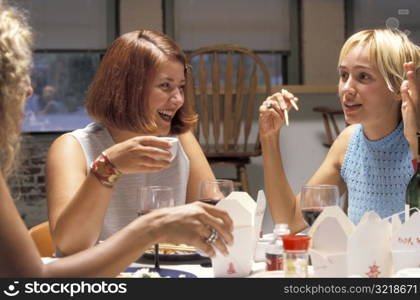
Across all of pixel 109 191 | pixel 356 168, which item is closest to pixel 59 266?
pixel 109 191

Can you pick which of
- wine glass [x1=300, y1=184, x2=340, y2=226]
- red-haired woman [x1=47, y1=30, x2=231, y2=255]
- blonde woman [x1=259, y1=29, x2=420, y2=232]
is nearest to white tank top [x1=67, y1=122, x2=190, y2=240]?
red-haired woman [x1=47, y1=30, x2=231, y2=255]

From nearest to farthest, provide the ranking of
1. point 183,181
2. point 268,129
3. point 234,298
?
1. point 234,298
2. point 268,129
3. point 183,181

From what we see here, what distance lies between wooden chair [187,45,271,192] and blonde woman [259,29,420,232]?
1.56m

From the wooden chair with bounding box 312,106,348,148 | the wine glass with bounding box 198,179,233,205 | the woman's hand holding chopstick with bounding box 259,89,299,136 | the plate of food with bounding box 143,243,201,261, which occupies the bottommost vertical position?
the wooden chair with bounding box 312,106,348,148

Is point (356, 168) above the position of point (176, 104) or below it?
below

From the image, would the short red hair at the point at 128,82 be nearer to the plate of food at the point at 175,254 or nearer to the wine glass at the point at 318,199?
the plate of food at the point at 175,254

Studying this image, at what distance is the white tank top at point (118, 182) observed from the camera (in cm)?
198

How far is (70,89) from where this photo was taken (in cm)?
446

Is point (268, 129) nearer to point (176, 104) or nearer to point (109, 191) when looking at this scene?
point (176, 104)

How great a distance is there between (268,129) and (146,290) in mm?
1078

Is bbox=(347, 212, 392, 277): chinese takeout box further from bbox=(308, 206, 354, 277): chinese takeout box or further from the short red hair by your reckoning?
the short red hair

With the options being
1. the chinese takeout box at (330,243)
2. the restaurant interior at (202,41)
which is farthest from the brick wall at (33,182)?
the chinese takeout box at (330,243)

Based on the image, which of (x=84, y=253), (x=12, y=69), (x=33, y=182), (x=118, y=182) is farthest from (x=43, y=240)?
(x=33, y=182)

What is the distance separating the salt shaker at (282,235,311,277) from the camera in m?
1.10
